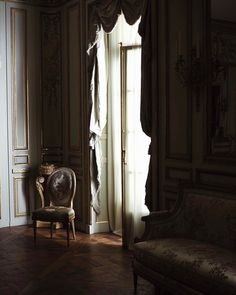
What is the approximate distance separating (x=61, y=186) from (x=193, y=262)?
2.29 metres

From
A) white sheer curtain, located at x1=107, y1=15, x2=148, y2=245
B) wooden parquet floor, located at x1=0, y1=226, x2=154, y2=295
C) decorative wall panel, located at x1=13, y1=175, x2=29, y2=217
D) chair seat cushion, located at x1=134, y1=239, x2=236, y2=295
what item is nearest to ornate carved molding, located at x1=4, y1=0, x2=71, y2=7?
white sheer curtain, located at x1=107, y1=15, x2=148, y2=245

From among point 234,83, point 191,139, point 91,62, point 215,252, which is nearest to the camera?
point 215,252

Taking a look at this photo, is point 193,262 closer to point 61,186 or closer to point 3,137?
point 61,186

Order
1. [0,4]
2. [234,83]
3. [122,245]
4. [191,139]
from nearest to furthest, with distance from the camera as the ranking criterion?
[234,83] < [191,139] < [122,245] < [0,4]

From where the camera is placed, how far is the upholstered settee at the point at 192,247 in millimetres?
2469

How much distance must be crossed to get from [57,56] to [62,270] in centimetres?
264

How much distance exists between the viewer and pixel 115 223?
481 cm

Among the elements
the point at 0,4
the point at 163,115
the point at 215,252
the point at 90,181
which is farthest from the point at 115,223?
the point at 0,4

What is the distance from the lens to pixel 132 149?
4.20m

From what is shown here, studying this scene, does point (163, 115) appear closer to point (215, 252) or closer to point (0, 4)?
point (215, 252)

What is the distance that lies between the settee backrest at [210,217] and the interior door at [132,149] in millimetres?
954

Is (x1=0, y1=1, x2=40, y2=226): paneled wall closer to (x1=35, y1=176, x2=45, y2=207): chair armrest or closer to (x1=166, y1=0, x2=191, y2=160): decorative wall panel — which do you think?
(x1=35, y1=176, x2=45, y2=207): chair armrest

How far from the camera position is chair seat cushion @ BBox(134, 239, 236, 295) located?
2.39 metres

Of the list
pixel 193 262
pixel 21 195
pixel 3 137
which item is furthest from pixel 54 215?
pixel 193 262
